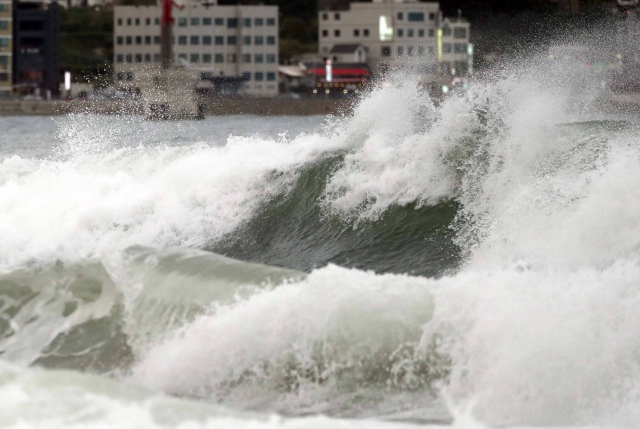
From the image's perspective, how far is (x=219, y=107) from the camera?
69.6 metres

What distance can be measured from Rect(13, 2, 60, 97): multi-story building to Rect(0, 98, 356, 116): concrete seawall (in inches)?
584

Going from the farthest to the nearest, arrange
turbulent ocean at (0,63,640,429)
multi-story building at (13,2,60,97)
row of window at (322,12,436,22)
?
row of window at (322,12,436,22) → multi-story building at (13,2,60,97) → turbulent ocean at (0,63,640,429)

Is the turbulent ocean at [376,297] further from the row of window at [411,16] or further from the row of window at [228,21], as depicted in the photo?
the row of window at [411,16]

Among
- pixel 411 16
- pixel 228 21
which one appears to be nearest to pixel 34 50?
pixel 228 21

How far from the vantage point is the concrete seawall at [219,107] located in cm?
6488

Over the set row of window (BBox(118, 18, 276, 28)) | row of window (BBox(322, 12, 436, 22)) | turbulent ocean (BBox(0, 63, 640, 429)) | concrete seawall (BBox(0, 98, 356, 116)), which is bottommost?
turbulent ocean (BBox(0, 63, 640, 429))

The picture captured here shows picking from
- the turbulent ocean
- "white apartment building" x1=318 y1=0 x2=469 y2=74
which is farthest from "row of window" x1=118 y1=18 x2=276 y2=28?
the turbulent ocean

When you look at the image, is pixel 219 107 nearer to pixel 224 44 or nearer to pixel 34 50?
pixel 224 44

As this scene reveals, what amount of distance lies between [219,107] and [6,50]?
27934 mm

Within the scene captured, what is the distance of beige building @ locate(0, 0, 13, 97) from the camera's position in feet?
279

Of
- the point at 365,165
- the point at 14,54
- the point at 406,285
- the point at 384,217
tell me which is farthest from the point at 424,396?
the point at 14,54

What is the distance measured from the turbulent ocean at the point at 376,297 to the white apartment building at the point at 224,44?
79.0 m

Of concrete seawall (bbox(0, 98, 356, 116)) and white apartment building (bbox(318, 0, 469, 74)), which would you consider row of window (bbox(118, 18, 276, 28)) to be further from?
concrete seawall (bbox(0, 98, 356, 116))

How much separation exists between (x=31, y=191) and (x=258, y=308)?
824 cm
